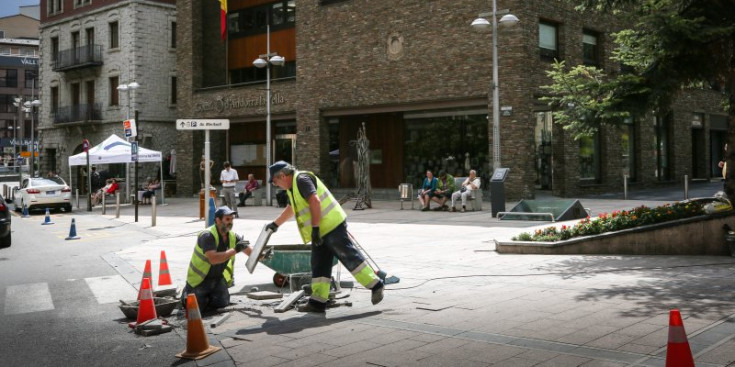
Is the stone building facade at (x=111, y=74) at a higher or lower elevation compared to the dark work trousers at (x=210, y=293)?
higher

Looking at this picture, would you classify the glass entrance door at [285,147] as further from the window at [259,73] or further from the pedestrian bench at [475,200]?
the pedestrian bench at [475,200]

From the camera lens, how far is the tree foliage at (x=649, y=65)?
10859mm

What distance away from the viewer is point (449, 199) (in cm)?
2166

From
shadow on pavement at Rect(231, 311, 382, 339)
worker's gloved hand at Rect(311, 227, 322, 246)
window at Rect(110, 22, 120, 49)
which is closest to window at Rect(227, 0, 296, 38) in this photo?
window at Rect(110, 22, 120, 49)

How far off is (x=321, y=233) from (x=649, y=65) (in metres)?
7.12

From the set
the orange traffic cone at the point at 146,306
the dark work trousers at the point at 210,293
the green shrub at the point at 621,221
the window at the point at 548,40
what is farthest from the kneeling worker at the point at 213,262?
the window at the point at 548,40

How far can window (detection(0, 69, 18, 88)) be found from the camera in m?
80.2

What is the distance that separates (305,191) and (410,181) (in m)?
22.7

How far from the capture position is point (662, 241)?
37.0ft

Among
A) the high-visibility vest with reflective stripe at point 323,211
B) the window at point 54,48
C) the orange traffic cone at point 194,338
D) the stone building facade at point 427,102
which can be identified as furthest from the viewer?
the window at point 54,48

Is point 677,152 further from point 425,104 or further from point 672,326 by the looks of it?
point 672,326

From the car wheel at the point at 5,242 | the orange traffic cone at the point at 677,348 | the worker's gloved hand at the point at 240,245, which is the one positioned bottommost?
the car wheel at the point at 5,242

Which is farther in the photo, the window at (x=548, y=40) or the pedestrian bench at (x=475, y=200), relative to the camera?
the window at (x=548, y=40)

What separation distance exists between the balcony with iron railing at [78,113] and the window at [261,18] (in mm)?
10480
